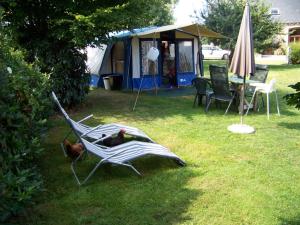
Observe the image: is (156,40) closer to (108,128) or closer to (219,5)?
(108,128)

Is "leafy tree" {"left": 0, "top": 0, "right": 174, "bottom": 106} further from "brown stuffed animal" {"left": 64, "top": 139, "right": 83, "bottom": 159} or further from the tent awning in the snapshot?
"brown stuffed animal" {"left": 64, "top": 139, "right": 83, "bottom": 159}

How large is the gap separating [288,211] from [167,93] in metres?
9.28

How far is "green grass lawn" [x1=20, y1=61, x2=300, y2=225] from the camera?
4074 millimetres

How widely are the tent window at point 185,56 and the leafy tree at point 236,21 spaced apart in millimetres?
8968

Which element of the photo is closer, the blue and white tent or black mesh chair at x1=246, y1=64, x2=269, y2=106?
black mesh chair at x1=246, y1=64, x2=269, y2=106

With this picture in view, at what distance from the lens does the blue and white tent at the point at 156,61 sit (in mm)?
13641

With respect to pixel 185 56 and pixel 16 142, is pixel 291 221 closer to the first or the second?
pixel 16 142

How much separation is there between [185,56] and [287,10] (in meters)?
25.5

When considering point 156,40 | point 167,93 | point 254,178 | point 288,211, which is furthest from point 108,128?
point 156,40

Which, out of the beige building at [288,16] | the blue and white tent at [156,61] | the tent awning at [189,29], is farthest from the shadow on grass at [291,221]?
the beige building at [288,16]

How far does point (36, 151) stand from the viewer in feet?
14.1

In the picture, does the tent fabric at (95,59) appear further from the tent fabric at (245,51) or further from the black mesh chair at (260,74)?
the tent fabric at (245,51)

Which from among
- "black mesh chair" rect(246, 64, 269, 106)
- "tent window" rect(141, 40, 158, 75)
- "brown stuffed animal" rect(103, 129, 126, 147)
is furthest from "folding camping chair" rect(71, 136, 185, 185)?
"tent window" rect(141, 40, 158, 75)

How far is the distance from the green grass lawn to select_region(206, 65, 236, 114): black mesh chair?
116cm
